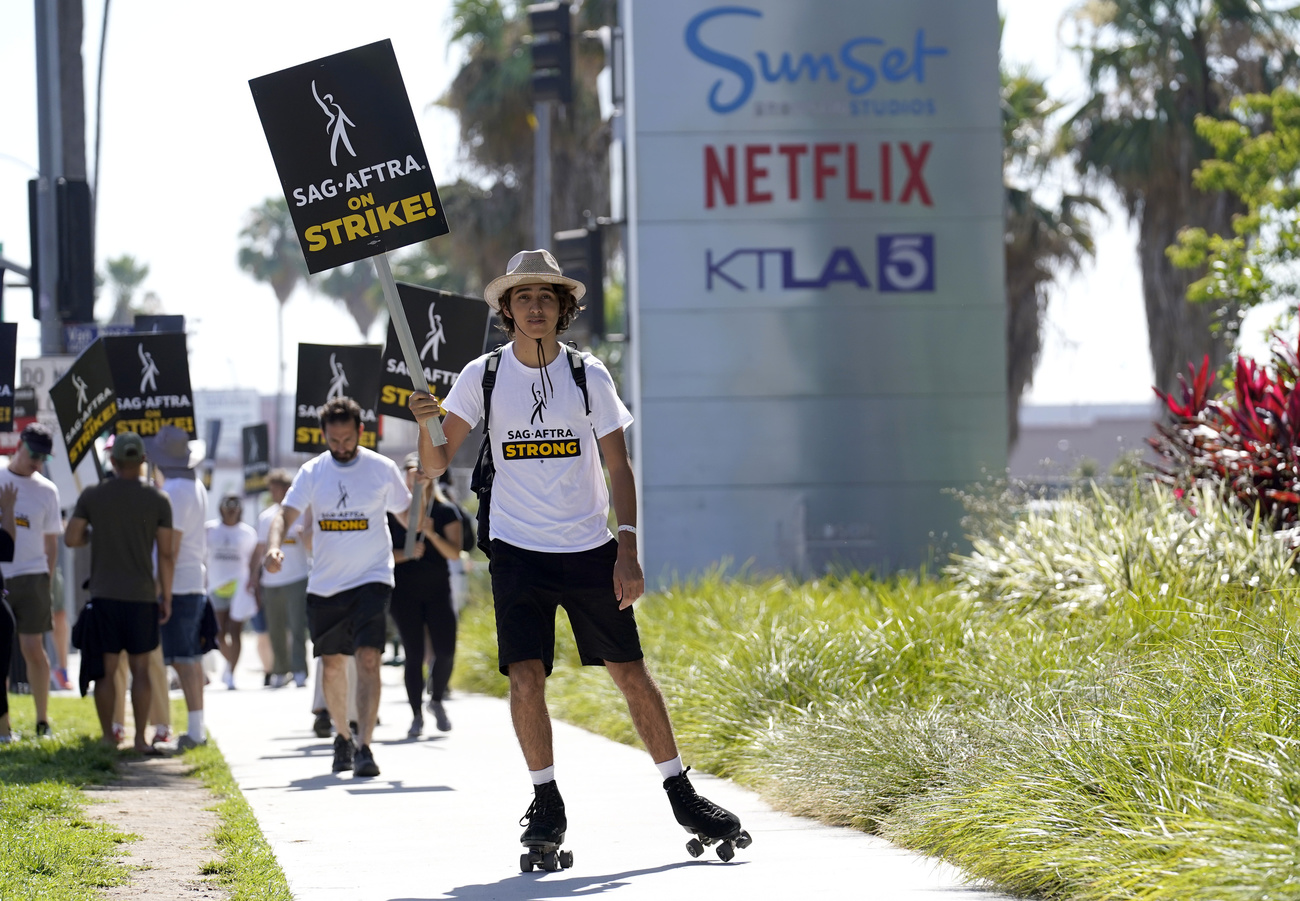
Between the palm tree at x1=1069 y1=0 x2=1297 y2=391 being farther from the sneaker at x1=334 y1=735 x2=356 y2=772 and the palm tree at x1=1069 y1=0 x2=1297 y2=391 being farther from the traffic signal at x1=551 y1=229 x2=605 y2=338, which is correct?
the sneaker at x1=334 y1=735 x2=356 y2=772

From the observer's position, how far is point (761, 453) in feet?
52.0

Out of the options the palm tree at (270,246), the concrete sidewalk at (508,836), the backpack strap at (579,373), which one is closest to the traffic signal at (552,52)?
the concrete sidewalk at (508,836)

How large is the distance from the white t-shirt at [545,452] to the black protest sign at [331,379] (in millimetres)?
5892

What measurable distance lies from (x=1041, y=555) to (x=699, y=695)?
8.18 feet

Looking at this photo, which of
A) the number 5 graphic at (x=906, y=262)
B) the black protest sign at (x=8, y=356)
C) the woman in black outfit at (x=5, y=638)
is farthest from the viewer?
the number 5 graphic at (x=906, y=262)

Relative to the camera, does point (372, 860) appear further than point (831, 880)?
Yes

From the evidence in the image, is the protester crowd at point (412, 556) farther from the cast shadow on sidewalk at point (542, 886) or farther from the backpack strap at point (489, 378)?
the cast shadow on sidewalk at point (542, 886)

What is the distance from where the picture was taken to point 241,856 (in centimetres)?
631

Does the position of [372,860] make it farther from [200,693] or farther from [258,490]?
[258,490]

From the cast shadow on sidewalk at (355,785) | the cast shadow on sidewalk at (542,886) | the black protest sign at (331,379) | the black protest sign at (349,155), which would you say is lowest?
the cast shadow on sidewalk at (355,785)

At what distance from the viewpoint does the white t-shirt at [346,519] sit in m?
8.98

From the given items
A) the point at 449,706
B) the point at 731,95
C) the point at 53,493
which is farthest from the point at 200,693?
the point at 731,95

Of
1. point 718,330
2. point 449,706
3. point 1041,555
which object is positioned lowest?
point 449,706

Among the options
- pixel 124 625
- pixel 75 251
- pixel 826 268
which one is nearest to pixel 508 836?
pixel 124 625
